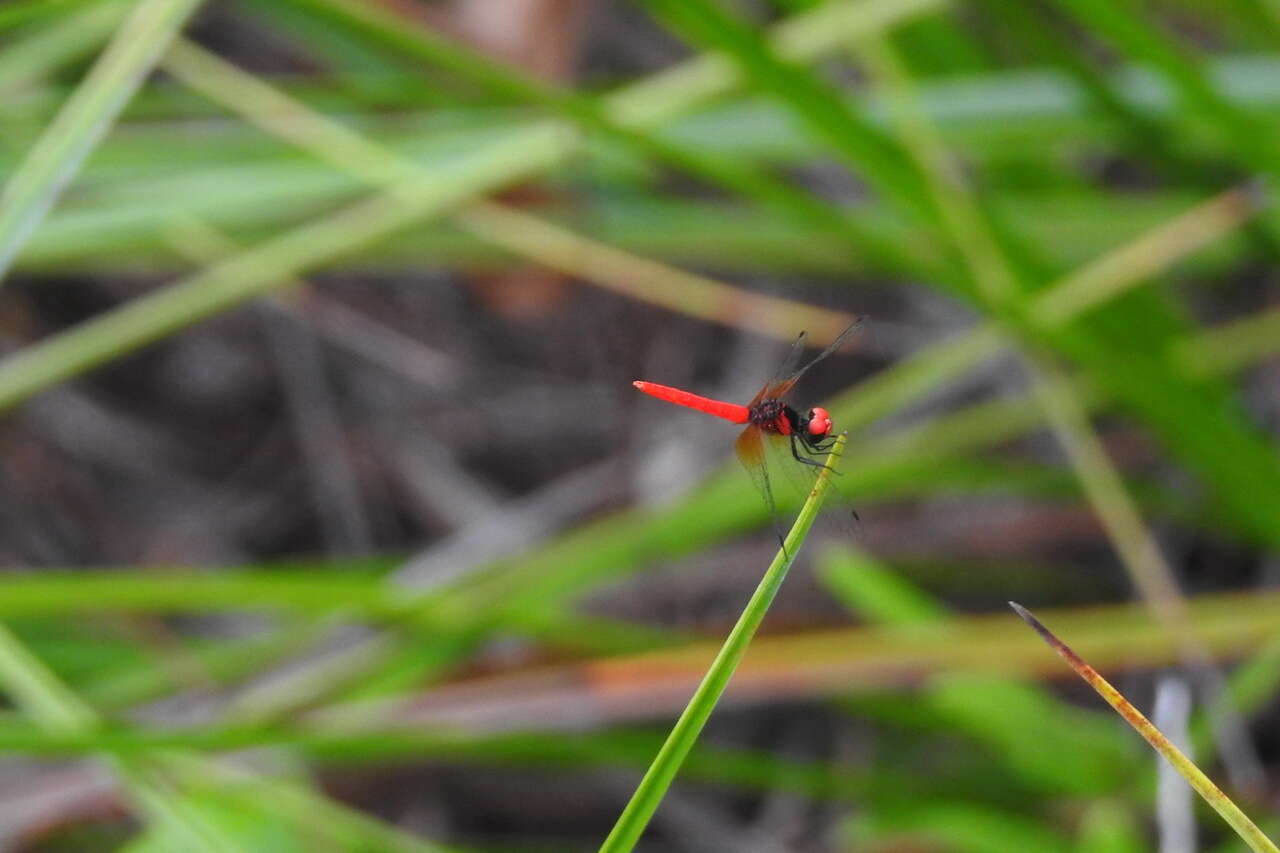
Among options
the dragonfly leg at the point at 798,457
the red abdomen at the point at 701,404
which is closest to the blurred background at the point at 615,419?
the dragonfly leg at the point at 798,457

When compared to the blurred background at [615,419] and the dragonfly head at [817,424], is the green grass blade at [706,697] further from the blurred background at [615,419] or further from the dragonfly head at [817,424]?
the dragonfly head at [817,424]

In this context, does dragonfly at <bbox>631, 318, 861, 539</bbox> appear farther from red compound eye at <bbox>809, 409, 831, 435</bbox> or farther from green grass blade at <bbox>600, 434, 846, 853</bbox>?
green grass blade at <bbox>600, 434, 846, 853</bbox>

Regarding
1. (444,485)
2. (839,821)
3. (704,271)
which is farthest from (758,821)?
(704,271)

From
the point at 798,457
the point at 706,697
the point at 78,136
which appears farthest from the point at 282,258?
the point at 706,697

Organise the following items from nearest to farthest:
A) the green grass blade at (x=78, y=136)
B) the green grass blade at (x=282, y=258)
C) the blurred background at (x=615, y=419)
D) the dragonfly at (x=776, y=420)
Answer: the green grass blade at (x=78, y=136) < the dragonfly at (x=776, y=420) < the blurred background at (x=615, y=419) < the green grass blade at (x=282, y=258)

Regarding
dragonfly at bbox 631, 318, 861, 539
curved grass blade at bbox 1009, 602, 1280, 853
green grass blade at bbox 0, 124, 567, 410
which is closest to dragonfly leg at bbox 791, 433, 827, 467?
dragonfly at bbox 631, 318, 861, 539

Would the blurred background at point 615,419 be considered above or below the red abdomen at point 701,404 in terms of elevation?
above

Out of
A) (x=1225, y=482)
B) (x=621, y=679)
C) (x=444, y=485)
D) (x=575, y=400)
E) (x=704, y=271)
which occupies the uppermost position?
(x=704, y=271)

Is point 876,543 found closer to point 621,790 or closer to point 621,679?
point 621,790
